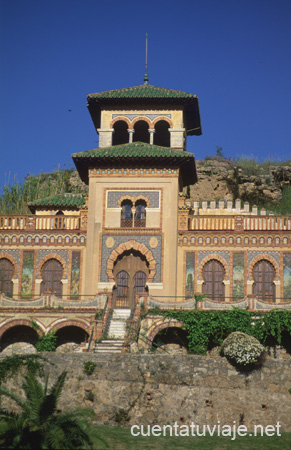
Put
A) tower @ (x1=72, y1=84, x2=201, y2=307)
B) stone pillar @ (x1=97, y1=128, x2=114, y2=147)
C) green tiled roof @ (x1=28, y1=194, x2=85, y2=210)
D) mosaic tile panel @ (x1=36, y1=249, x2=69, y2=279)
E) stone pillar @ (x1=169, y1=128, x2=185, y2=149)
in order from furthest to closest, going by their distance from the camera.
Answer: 1. green tiled roof @ (x1=28, y1=194, x2=85, y2=210)
2. stone pillar @ (x1=97, y1=128, x2=114, y2=147)
3. stone pillar @ (x1=169, y1=128, x2=185, y2=149)
4. mosaic tile panel @ (x1=36, y1=249, x2=69, y2=279)
5. tower @ (x1=72, y1=84, x2=201, y2=307)

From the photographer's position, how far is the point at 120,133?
4869 cm

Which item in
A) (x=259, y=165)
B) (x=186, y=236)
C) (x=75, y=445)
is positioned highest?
(x=259, y=165)

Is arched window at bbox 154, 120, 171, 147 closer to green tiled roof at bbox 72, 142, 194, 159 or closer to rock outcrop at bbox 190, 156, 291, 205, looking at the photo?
green tiled roof at bbox 72, 142, 194, 159

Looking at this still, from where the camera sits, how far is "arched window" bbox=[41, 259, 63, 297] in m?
42.5

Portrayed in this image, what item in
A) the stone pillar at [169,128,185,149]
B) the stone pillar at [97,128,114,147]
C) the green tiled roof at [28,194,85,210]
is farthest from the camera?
the green tiled roof at [28,194,85,210]

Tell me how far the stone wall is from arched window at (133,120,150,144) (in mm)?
20522

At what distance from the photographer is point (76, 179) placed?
7406 centimetres

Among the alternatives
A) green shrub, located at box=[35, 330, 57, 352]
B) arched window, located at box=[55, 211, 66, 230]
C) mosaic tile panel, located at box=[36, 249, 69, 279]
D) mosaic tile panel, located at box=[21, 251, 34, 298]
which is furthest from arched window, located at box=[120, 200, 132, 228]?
green shrub, located at box=[35, 330, 57, 352]

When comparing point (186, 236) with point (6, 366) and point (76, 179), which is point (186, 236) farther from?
point (76, 179)

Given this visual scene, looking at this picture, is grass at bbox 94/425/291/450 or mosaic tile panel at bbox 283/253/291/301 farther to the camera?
mosaic tile panel at bbox 283/253/291/301

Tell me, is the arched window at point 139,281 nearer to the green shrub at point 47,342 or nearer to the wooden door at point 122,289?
the wooden door at point 122,289

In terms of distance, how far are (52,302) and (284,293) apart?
41.9 ft

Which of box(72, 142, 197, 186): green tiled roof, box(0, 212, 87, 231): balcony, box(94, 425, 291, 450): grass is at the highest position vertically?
box(72, 142, 197, 186): green tiled roof

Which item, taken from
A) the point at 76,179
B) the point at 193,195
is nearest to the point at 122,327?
the point at 193,195
